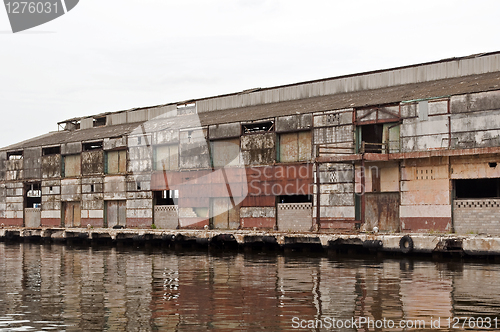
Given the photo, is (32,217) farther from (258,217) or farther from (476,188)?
(476,188)

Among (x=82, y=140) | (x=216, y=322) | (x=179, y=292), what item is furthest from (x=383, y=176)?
(x=82, y=140)

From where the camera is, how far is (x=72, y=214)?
5400cm

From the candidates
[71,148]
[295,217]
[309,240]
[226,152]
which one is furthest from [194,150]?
[71,148]

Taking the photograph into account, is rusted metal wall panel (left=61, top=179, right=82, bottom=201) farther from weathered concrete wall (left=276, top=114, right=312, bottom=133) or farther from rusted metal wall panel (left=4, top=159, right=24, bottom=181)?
weathered concrete wall (left=276, top=114, right=312, bottom=133)

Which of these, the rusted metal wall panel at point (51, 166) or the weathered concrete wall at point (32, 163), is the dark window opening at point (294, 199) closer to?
the rusted metal wall panel at point (51, 166)

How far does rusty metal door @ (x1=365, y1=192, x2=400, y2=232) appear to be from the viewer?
33969 millimetres

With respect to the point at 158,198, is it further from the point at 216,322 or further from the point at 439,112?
the point at 216,322

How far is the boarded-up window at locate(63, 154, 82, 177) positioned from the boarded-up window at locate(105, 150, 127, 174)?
3.72m

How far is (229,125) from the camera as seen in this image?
1655 inches

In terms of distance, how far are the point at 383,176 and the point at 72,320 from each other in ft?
78.0

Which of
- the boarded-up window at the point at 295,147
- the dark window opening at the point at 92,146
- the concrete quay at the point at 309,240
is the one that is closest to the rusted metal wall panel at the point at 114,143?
the dark window opening at the point at 92,146

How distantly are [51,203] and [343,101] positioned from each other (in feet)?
99.4

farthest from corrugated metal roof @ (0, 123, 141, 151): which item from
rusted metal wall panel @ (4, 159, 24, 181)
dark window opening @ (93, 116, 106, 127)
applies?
rusted metal wall panel @ (4, 159, 24, 181)

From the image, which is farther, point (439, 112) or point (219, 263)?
point (439, 112)
